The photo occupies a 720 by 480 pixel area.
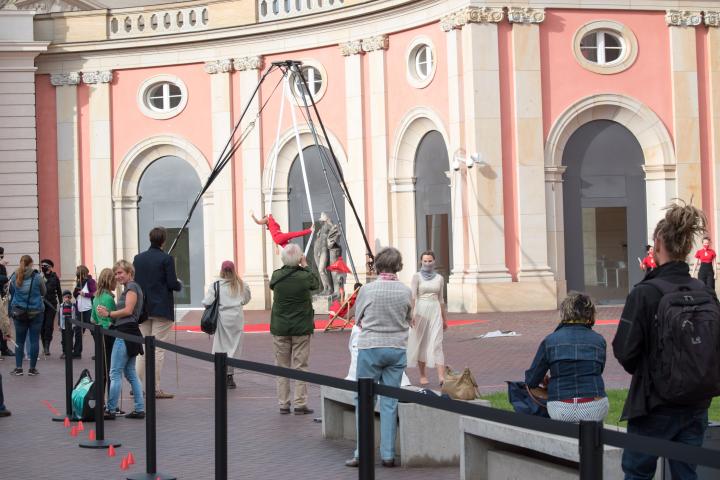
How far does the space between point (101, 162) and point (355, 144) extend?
24.6ft

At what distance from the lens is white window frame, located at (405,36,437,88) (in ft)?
100

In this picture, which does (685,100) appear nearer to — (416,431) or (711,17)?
(711,17)

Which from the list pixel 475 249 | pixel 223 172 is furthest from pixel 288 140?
pixel 475 249

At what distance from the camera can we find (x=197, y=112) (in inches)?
1394

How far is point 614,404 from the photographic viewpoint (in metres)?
11.6

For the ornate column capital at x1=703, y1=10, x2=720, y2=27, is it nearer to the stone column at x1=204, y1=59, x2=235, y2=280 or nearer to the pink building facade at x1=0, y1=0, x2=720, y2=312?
the pink building facade at x1=0, y1=0, x2=720, y2=312

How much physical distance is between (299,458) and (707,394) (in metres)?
3.48

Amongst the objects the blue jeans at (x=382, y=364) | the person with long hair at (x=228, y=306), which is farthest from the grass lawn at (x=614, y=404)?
the person with long hair at (x=228, y=306)

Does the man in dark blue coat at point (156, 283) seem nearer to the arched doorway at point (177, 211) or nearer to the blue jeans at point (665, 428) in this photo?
the blue jeans at point (665, 428)

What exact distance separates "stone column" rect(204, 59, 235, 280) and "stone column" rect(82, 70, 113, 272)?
293cm

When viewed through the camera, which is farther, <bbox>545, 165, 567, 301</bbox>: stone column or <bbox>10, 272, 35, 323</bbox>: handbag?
<bbox>545, 165, 567, 301</bbox>: stone column

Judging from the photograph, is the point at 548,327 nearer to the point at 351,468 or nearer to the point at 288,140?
the point at 288,140

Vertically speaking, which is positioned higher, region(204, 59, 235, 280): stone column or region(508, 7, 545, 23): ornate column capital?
region(508, 7, 545, 23): ornate column capital

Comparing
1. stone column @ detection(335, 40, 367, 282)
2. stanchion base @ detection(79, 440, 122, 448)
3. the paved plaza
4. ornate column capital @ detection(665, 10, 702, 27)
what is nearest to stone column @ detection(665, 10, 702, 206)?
ornate column capital @ detection(665, 10, 702, 27)
